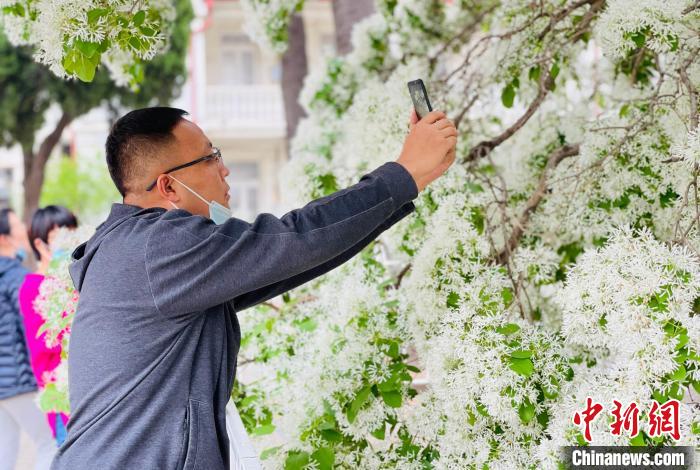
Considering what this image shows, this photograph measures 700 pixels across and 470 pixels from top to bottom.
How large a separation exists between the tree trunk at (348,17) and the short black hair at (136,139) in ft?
13.3

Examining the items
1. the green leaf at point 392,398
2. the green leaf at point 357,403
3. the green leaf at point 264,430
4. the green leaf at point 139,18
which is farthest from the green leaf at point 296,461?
the green leaf at point 139,18

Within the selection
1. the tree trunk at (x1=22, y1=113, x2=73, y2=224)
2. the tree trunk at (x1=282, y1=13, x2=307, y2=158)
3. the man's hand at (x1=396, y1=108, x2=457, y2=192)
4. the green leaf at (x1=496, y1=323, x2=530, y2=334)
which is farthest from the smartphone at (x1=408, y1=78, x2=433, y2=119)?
the tree trunk at (x1=22, y1=113, x2=73, y2=224)

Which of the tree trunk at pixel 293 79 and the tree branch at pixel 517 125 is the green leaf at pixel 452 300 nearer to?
the tree branch at pixel 517 125

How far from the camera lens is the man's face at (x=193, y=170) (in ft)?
6.72

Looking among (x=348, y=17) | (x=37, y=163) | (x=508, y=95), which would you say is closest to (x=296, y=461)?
(x=508, y=95)

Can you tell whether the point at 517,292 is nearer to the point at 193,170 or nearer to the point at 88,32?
the point at 193,170

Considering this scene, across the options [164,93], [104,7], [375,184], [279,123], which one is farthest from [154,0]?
[279,123]

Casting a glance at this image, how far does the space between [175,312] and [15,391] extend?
10.1 ft

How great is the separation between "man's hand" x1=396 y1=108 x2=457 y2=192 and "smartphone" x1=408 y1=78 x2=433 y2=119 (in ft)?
0.19

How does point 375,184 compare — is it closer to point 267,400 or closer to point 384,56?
point 267,400

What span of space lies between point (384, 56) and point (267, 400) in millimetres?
2438

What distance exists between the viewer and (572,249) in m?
3.41

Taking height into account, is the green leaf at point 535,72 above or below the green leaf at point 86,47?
above

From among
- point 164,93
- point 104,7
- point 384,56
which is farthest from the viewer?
point 164,93
